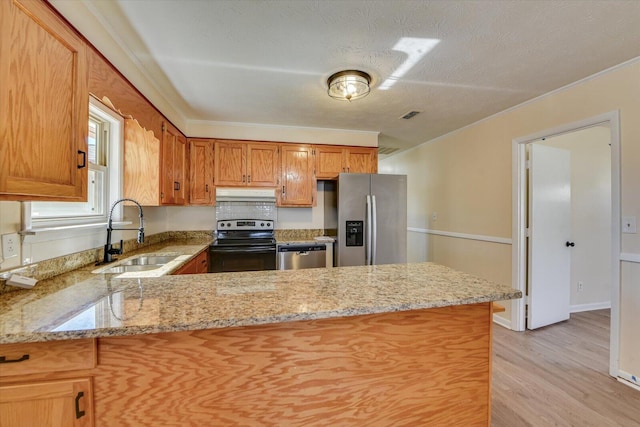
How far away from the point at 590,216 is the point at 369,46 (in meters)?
3.85

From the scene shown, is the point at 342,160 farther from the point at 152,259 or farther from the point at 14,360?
the point at 14,360

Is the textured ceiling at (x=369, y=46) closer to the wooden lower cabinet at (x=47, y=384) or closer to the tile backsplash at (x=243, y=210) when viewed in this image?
the tile backsplash at (x=243, y=210)

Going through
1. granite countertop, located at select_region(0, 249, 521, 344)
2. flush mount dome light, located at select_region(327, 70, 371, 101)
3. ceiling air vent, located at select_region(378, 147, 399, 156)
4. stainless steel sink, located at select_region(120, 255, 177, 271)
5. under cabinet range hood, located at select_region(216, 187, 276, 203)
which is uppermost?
ceiling air vent, located at select_region(378, 147, 399, 156)

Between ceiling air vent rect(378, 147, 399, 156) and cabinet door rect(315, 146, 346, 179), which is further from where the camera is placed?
ceiling air vent rect(378, 147, 399, 156)

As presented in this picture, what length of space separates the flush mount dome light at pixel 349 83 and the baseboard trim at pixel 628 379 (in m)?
2.97

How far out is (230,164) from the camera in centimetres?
348

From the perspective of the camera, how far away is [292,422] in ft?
3.43

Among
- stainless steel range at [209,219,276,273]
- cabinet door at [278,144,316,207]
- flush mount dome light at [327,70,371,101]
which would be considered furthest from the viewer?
cabinet door at [278,144,316,207]

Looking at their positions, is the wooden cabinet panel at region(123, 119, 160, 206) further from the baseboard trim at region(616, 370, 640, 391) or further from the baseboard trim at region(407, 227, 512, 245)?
the baseboard trim at region(616, 370, 640, 391)

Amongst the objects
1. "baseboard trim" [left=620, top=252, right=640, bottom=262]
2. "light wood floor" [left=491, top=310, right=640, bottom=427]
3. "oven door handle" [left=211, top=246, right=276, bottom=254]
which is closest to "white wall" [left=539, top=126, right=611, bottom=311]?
"light wood floor" [left=491, top=310, right=640, bottom=427]

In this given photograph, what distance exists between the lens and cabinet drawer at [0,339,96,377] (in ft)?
2.86

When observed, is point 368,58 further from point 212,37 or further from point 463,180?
point 463,180

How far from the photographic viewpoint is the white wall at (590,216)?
3496 mm

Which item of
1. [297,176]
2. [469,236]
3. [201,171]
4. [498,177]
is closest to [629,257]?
[498,177]
